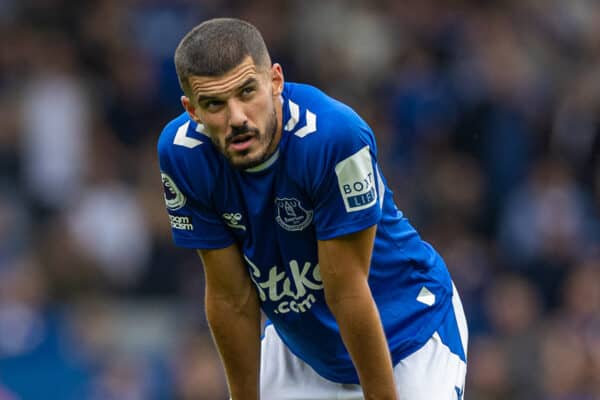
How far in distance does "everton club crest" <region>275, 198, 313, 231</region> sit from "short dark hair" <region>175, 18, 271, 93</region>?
488 mm

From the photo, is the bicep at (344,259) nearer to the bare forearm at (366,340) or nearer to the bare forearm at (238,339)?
the bare forearm at (366,340)

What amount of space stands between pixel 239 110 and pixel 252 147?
14 centimetres

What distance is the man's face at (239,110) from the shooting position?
13.7 feet

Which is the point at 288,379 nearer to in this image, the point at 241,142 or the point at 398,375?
the point at 398,375

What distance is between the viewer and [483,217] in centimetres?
998

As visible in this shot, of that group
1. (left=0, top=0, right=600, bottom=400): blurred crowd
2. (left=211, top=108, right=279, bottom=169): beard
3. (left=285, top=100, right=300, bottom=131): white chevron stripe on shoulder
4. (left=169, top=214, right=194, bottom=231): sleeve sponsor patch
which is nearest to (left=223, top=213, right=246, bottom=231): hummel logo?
(left=169, top=214, right=194, bottom=231): sleeve sponsor patch

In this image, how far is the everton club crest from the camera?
14.5 ft

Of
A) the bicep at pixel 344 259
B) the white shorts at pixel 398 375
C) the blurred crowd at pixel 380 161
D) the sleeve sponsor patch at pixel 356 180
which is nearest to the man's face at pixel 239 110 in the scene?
the sleeve sponsor patch at pixel 356 180

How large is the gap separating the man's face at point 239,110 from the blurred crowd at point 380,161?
4686 mm

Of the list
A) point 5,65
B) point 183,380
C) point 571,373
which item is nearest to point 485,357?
point 571,373

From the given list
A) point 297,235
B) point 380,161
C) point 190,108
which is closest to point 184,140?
point 190,108

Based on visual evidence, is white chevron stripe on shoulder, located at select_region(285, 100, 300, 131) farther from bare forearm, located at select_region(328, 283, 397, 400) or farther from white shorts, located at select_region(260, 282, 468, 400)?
white shorts, located at select_region(260, 282, 468, 400)

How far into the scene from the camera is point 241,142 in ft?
13.9

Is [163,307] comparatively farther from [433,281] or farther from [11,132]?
[433,281]
